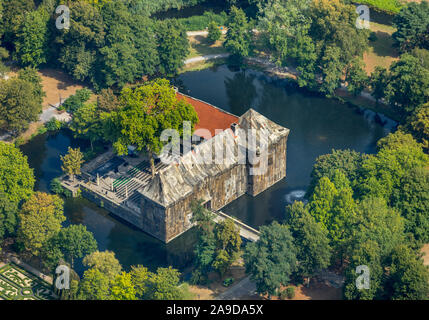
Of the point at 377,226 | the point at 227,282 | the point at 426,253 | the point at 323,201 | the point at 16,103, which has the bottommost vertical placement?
the point at 227,282

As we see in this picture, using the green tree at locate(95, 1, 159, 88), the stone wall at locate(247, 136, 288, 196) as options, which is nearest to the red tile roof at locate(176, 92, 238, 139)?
the stone wall at locate(247, 136, 288, 196)

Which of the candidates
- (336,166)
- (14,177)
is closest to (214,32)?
(336,166)

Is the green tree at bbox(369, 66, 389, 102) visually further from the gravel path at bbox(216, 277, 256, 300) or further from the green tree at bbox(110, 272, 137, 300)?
the green tree at bbox(110, 272, 137, 300)

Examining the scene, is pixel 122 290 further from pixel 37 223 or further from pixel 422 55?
pixel 422 55

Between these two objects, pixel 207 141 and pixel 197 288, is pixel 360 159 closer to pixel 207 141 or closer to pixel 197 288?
pixel 207 141

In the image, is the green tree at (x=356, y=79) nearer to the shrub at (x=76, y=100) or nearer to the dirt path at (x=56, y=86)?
the shrub at (x=76, y=100)

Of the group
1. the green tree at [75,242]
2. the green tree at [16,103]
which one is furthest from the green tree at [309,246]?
the green tree at [16,103]
